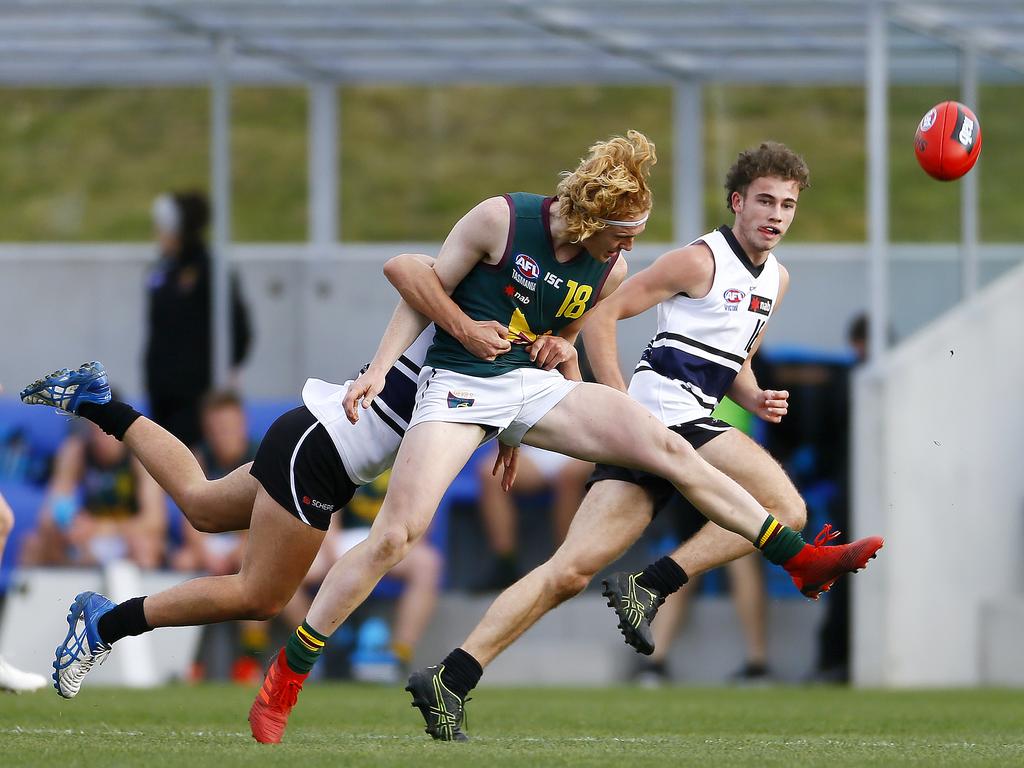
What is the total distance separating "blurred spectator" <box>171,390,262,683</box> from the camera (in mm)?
12570

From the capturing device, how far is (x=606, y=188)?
6469mm

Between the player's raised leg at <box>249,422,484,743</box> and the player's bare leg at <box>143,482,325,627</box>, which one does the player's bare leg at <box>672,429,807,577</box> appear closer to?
the player's raised leg at <box>249,422,484,743</box>

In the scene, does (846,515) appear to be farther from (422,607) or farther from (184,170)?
(184,170)

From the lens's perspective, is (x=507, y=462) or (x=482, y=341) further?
(x=507, y=462)

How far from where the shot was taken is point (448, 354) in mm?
6758

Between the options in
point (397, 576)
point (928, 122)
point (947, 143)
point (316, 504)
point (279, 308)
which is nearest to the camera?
point (316, 504)

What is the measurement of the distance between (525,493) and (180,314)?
111 inches

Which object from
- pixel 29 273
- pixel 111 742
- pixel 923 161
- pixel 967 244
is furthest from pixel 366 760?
pixel 29 273

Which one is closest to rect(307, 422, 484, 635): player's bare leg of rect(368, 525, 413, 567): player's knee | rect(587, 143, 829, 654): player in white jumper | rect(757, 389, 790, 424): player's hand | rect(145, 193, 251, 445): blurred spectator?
rect(368, 525, 413, 567): player's knee

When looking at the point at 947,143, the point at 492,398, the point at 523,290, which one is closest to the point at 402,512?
the point at 492,398

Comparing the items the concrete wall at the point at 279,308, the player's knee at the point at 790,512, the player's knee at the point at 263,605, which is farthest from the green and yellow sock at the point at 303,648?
the concrete wall at the point at 279,308

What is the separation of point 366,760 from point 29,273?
10308mm

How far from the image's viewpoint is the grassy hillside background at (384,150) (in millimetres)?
25906

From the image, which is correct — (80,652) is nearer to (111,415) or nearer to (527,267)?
(111,415)
